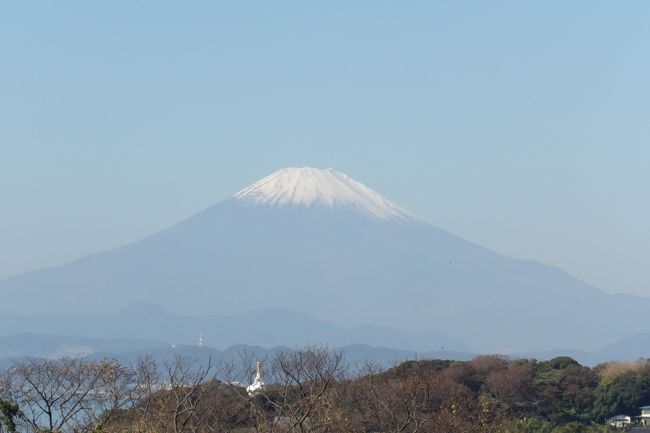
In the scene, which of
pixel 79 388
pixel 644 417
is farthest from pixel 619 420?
pixel 79 388

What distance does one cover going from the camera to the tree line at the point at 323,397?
2553 cm

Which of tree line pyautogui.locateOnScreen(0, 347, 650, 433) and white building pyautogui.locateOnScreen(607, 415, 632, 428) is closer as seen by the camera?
tree line pyautogui.locateOnScreen(0, 347, 650, 433)

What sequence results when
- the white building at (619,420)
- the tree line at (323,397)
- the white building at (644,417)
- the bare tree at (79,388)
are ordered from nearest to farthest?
the tree line at (323,397), the bare tree at (79,388), the white building at (619,420), the white building at (644,417)

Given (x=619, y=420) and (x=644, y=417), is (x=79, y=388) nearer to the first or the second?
(x=619, y=420)

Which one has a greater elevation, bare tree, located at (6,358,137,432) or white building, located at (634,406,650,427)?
bare tree, located at (6,358,137,432)

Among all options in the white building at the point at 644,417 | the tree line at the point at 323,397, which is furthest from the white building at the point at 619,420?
the tree line at the point at 323,397

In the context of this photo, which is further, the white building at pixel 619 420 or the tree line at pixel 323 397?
the white building at pixel 619 420

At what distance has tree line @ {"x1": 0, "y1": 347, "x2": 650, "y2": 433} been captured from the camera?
2553 centimetres

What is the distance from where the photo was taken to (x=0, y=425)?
17.7 meters

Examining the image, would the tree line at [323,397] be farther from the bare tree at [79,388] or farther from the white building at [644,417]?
the white building at [644,417]

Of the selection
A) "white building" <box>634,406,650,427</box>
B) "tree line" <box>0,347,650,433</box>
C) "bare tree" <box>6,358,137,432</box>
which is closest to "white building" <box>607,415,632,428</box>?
"white building" <box>634,406,650,427</box>

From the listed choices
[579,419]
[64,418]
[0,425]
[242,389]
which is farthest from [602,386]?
Answer: [0,425]

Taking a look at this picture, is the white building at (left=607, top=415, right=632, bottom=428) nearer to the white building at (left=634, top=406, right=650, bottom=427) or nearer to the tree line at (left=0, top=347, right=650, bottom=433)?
the white building at (left=634, top=406, right=650, bottom=427)

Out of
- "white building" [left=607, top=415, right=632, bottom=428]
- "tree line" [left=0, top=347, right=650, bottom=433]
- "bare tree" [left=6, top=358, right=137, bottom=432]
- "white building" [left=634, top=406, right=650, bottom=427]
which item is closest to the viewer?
"tree line" [left=0, top=347, right=650, bottom=433]
